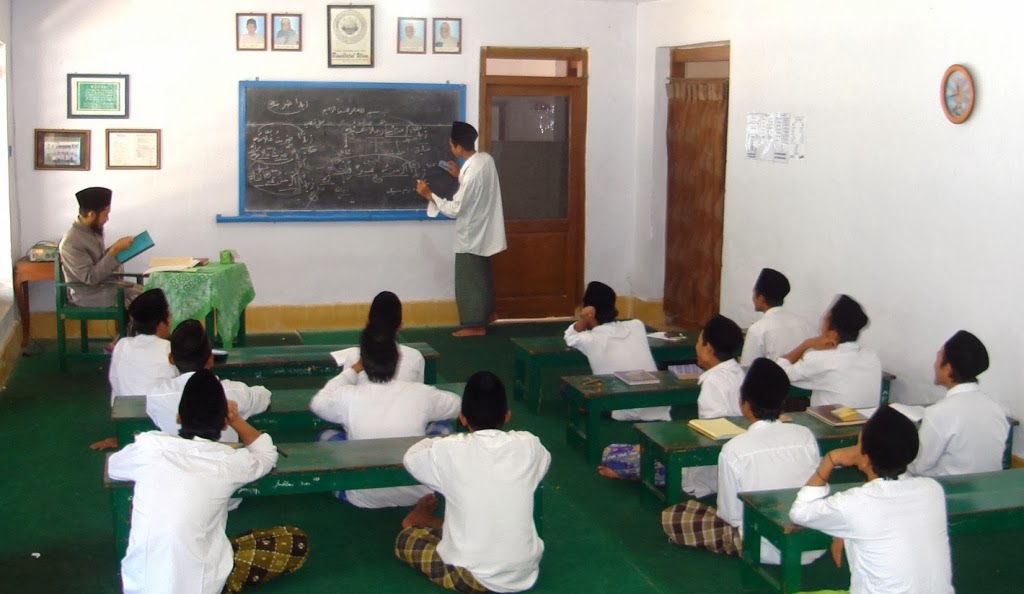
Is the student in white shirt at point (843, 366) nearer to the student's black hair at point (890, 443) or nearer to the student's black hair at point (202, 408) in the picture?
the student's black hair at point (890, 443)

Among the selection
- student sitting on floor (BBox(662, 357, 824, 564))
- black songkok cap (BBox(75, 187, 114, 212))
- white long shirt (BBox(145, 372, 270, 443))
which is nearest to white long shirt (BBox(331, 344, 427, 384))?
white long shirt (BBox(145, 372, 270, 443))

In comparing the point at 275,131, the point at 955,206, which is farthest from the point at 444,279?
the point at 955,206

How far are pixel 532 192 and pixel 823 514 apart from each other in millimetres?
6297

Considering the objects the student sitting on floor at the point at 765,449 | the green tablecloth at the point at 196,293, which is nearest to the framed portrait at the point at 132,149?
the green tablecloth at the point at 196,293

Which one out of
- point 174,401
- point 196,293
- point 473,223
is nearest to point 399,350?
point 174,401

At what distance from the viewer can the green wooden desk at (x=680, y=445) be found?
4.88 m

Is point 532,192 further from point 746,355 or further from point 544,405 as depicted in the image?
point 746,355

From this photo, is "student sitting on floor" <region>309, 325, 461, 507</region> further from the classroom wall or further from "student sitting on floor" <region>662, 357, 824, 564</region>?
the classroom wall

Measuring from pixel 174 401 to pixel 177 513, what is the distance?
129 cm

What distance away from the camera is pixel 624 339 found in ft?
21.2

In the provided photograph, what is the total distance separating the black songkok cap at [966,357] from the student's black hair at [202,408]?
314cm

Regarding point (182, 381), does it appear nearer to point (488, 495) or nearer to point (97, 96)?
point (488, 495)

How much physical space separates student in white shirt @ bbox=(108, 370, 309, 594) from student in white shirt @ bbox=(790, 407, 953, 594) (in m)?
2.06

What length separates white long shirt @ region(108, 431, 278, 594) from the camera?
12.2 feet
